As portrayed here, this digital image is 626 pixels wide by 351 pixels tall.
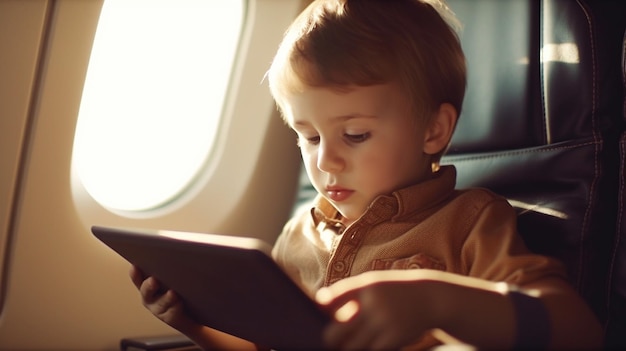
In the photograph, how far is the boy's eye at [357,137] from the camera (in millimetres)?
1220

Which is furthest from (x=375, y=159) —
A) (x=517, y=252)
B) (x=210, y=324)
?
(x=210, y=324)

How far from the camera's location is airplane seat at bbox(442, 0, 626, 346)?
1208 mm

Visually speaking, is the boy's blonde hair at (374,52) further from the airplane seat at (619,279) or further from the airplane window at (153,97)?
the airplane window at (153,97)

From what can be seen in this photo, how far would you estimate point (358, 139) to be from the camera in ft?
4.01

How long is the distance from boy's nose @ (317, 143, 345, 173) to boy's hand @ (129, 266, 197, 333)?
1.11 feet

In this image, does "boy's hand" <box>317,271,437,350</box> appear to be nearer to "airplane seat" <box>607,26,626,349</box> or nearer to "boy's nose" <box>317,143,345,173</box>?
"boy's nose" <box>317,143,345,173</box>

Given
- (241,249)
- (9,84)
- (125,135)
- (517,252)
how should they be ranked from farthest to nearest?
(125,135) < (9,84) < (517,252) < (241,249)

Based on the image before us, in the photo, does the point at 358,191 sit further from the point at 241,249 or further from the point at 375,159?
the point at 241,249

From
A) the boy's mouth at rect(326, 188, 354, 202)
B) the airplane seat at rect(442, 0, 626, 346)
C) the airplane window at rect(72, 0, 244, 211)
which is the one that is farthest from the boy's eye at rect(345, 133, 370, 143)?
the airplane window at rect(72, 0, 244, 211)

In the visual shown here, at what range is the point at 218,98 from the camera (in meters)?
1.90

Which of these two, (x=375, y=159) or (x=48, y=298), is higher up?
(x=375, y=159)

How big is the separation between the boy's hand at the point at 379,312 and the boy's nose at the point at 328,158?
42cm

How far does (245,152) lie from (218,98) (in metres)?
0.17

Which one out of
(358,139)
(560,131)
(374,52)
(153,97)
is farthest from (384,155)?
(153,97)
